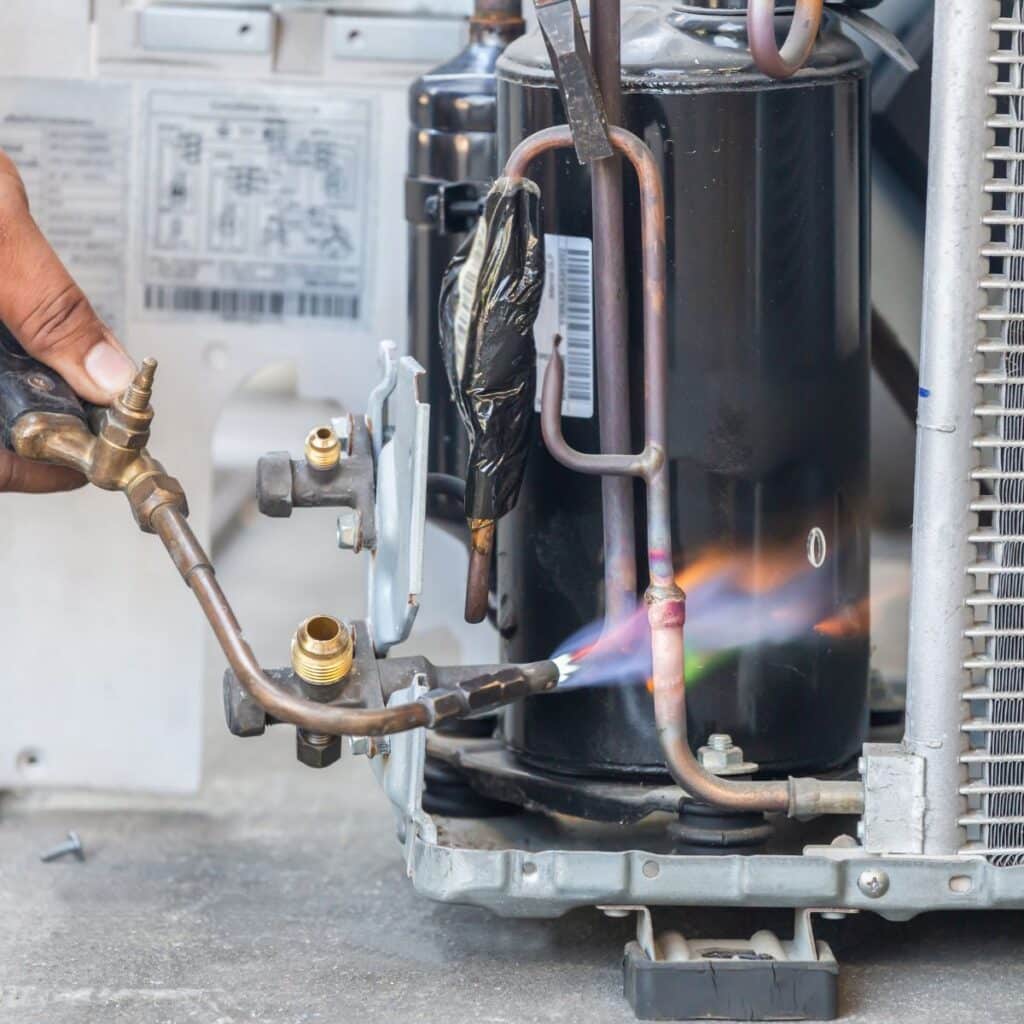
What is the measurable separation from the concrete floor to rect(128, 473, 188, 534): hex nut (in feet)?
0.82

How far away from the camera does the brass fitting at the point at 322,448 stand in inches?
37.9

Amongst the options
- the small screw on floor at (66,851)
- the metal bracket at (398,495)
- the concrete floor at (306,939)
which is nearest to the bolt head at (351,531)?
the metal bracket at (398,495)

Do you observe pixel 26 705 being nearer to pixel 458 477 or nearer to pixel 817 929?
pixel 458 477

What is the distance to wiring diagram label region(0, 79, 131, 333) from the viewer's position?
1.27 metres

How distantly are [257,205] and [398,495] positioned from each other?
0.41 metres

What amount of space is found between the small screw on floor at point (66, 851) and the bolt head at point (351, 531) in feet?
1.13

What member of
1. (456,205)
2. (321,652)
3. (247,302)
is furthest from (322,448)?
(247,302)

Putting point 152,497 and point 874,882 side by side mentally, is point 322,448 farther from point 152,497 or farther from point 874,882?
point 874,882

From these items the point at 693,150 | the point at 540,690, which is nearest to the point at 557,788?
the point at 540,690

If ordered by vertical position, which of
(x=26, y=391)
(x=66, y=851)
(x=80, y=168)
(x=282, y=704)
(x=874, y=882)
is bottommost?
(x=66, y=851)

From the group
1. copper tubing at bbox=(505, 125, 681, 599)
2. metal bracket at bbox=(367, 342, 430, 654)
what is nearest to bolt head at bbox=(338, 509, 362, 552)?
metal bracket at bbox=(367, 342, 430, 654)

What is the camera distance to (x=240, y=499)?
235 cm

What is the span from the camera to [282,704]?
839mm

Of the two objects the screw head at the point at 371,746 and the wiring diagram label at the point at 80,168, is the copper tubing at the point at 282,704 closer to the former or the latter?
the screw head at the point at 371,746
